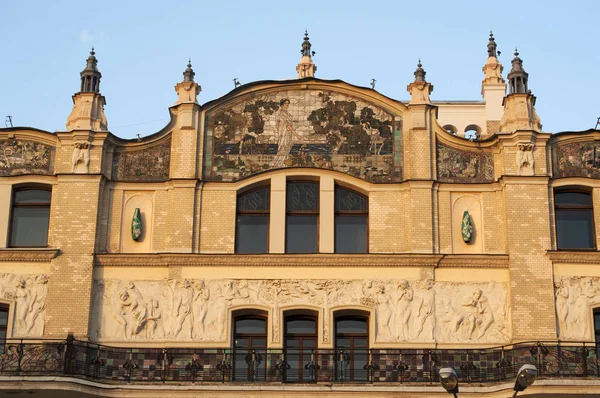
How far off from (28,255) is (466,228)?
9635mm

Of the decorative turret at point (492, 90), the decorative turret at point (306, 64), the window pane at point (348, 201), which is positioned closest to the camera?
the window pane at point (348, 201)

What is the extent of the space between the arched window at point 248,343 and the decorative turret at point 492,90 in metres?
15.0

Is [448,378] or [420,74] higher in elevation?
[420,74]

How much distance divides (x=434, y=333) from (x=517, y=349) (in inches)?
70.7

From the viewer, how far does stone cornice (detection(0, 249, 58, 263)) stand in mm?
23406

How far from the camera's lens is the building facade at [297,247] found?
72.7ft

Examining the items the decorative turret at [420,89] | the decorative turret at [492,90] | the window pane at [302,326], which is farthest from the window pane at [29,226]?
the decorative turret at [492,90]

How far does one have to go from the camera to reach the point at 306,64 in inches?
1230

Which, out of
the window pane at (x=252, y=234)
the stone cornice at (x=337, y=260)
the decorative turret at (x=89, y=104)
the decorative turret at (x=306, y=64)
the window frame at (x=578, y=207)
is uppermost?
the decorative turret at (x=306, y=64)

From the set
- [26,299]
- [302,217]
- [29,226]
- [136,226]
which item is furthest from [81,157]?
[302,217]

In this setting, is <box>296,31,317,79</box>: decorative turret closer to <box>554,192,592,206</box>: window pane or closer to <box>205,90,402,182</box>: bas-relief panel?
<box>205,90,402,182</box>: bas-relief panel

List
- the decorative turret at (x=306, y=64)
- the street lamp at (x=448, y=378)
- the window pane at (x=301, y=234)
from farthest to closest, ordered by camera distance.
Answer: the decorative turret at (x=306, y=64)
the window pane at (x=301, y=234)
the street lamp at (x=448, y=378)

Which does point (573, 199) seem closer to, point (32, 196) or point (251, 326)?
point (251, 326)

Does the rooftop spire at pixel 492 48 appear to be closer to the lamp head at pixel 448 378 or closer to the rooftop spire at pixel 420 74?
the rooftop spire at pixel 420 74
